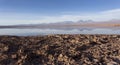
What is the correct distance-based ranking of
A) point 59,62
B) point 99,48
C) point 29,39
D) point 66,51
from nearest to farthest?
point 59,62 < point 66,51 < point 99,48 < point 29,39

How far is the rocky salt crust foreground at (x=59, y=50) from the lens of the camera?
9.09 m

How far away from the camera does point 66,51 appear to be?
9.76 meters

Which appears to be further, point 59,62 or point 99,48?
point 99,48

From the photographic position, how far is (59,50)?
32.3 ft

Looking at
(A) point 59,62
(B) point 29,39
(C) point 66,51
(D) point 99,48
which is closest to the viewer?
(A) point 59,62

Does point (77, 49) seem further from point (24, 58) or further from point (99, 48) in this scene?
point (24, 58)

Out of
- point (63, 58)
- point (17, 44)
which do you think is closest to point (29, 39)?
point (17, 44)

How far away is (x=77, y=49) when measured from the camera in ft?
33.2

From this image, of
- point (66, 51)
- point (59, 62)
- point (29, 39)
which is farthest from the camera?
point (29, 39)

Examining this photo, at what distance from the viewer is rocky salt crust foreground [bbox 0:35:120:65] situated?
9.09 metres

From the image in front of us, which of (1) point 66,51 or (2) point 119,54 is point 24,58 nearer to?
(1) point 66,51

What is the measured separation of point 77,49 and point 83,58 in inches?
33.7

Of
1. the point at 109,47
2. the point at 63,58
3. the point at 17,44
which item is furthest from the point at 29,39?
the point at 109,47

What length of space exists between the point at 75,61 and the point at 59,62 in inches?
23.8
